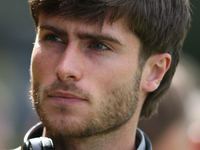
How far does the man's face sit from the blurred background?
1387mm

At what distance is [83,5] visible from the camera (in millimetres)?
3248

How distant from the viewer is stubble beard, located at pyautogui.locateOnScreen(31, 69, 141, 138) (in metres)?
3.25

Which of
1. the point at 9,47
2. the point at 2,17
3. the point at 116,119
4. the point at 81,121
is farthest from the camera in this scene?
the point at 2,17

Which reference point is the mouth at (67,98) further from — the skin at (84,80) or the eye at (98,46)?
the eye at (98,46)

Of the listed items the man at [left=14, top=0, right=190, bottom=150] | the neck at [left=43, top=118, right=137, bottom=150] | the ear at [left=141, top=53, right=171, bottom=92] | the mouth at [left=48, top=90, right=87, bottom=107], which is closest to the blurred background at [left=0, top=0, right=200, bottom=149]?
the ear at [left=141, top=53, right=171, bottom=92]

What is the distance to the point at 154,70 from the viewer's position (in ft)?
12.8

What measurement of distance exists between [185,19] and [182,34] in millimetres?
167

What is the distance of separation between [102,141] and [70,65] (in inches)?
34.3

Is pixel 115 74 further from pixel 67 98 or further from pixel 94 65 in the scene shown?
pixel 67 98

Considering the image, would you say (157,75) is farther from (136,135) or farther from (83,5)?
(83,5)

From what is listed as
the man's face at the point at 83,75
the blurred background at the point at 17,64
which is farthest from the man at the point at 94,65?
the blurred background at the point at 17,64

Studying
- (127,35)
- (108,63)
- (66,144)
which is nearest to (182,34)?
(127,35)

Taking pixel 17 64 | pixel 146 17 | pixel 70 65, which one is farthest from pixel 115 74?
pixel 17 64

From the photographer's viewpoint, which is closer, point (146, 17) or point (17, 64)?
point (146, 17)
